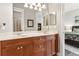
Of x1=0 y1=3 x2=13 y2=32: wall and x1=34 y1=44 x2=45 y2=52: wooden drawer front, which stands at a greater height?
x1=0 y1=3 x2=13 y2=32: wall

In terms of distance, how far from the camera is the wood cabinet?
72.7 inches

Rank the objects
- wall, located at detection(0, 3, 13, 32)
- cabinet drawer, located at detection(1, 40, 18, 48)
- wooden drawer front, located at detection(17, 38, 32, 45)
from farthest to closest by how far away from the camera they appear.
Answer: wall, located at detection(0, 3, 13, 32), wooden drawer front, located at detection(17, 38, 32, 45), cabinet drawer, located at detection(1, 40, 18, 48)

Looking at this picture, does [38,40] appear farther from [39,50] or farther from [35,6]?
[35,6]

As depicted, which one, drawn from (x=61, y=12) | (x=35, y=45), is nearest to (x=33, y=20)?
(x=35, y=45)

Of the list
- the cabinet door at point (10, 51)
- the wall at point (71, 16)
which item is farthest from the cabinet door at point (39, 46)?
the wall at point (71, 16)

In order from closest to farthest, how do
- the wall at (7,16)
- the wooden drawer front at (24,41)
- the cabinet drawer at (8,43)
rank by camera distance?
the cabinet drawer at (8,43) → the wooden drawer front at (24,41) → the wall at (7,16)

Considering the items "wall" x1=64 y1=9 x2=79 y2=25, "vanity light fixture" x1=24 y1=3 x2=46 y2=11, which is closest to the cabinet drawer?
"vanity light fixture" x1=24 y1=3 x2=46 y2=11

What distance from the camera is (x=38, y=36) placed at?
2.48 metres

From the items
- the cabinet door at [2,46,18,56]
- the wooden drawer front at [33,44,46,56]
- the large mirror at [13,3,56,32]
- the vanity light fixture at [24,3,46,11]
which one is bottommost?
the wooden drawer front at [33,44,46,56]

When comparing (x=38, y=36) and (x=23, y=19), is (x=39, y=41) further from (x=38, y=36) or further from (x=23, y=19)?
(x=23, y=19)

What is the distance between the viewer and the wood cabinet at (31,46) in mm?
1846

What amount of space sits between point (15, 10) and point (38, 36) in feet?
2.50

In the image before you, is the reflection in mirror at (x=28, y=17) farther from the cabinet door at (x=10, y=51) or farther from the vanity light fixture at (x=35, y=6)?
the cabinet door at (x=10, y=51)

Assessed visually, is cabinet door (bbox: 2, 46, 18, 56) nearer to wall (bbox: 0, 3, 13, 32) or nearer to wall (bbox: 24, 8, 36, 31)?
wall (bbox: 0, 3, 13, 32)
